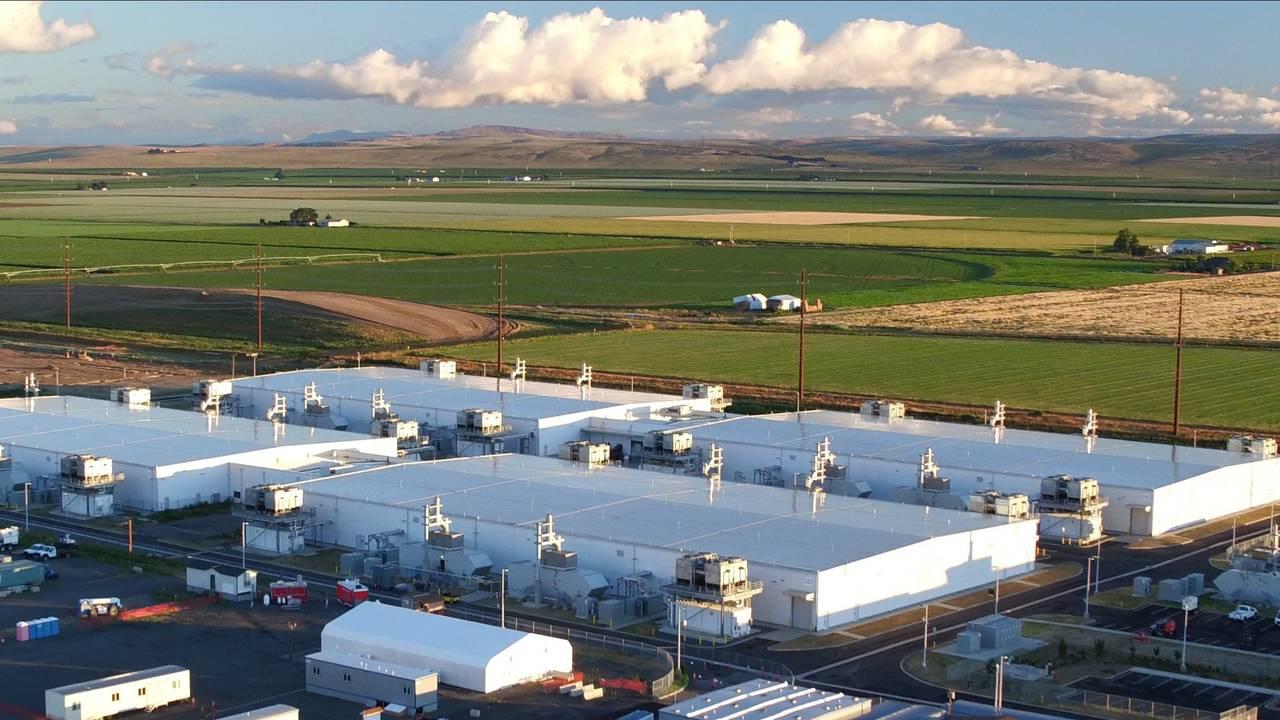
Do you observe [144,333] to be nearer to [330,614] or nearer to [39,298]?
[39,298]

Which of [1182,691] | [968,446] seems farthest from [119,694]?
[968,446]

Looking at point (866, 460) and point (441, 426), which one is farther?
point (441, 426)

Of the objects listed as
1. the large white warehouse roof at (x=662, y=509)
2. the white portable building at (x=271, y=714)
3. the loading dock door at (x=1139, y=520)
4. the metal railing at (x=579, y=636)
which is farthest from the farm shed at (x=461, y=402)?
the white portable building at (x=271, y=714)

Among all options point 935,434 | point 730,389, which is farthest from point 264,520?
point 730,389

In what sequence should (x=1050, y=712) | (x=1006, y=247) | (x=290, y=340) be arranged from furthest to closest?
(x=1006, y=247) → (x=290, y=340) → (x=1050, y=712)

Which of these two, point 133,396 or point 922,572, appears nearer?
point 922,572

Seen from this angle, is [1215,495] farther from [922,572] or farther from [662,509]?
[662,509]
